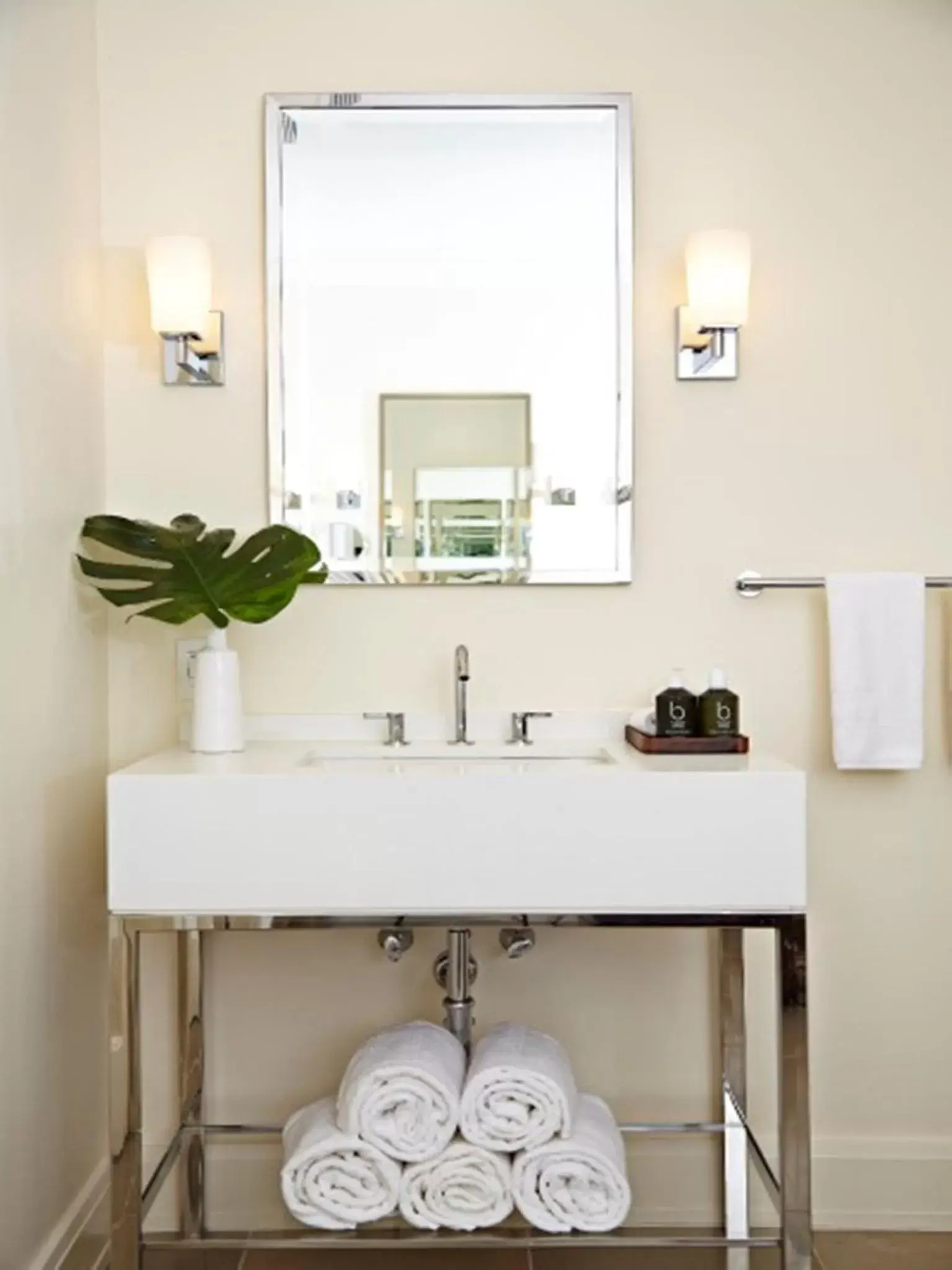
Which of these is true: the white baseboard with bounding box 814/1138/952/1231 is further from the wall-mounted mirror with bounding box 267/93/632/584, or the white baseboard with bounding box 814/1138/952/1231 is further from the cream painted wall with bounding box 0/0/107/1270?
the cream painted wall with bounding box 0/0/107/1270

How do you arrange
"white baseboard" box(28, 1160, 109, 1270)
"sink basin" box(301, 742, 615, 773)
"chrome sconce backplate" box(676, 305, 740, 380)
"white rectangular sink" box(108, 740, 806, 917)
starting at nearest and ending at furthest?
"white rectangular sink" box(108, 740, 806, 917) → "white baseboard" box(28, 1160, 109, 1270) → "sink basin" box(301, 742, 615, 773) → "chrome sconce backplate" box(676, 305, 740, 380)

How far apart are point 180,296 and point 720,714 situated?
3.77 ft

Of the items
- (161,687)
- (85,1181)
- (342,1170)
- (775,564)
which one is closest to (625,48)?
(775,564)

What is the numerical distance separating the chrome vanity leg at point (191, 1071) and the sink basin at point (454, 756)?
1.37 feet

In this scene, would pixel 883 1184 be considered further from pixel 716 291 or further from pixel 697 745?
pixel 716 291

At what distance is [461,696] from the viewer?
2.29 meters

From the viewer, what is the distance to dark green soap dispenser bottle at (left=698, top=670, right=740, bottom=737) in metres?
2.09

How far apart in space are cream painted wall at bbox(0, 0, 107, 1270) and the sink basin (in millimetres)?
421

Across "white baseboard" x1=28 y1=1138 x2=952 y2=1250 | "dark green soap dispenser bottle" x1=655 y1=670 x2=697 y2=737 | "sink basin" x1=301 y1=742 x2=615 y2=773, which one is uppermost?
"dark green soap dispenser bottle" x1=655 y1=670 x2=697 y2=737

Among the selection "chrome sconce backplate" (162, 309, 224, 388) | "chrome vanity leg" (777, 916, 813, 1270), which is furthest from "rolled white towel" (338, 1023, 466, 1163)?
"chrome sconce backplate" (162, 309, 224, 388)

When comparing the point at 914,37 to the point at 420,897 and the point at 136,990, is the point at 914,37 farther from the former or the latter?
the point at 136,990

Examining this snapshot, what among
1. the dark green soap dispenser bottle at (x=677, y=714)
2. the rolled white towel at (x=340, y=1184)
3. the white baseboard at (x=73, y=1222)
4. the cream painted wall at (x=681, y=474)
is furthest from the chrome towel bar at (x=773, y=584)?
the white baseboard at (x=73, y=1222)

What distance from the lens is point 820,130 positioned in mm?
2334

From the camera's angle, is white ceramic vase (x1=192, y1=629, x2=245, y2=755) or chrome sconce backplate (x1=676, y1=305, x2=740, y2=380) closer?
white ceramic vase (x1=192, y1=629, x2=245, y2=755)
